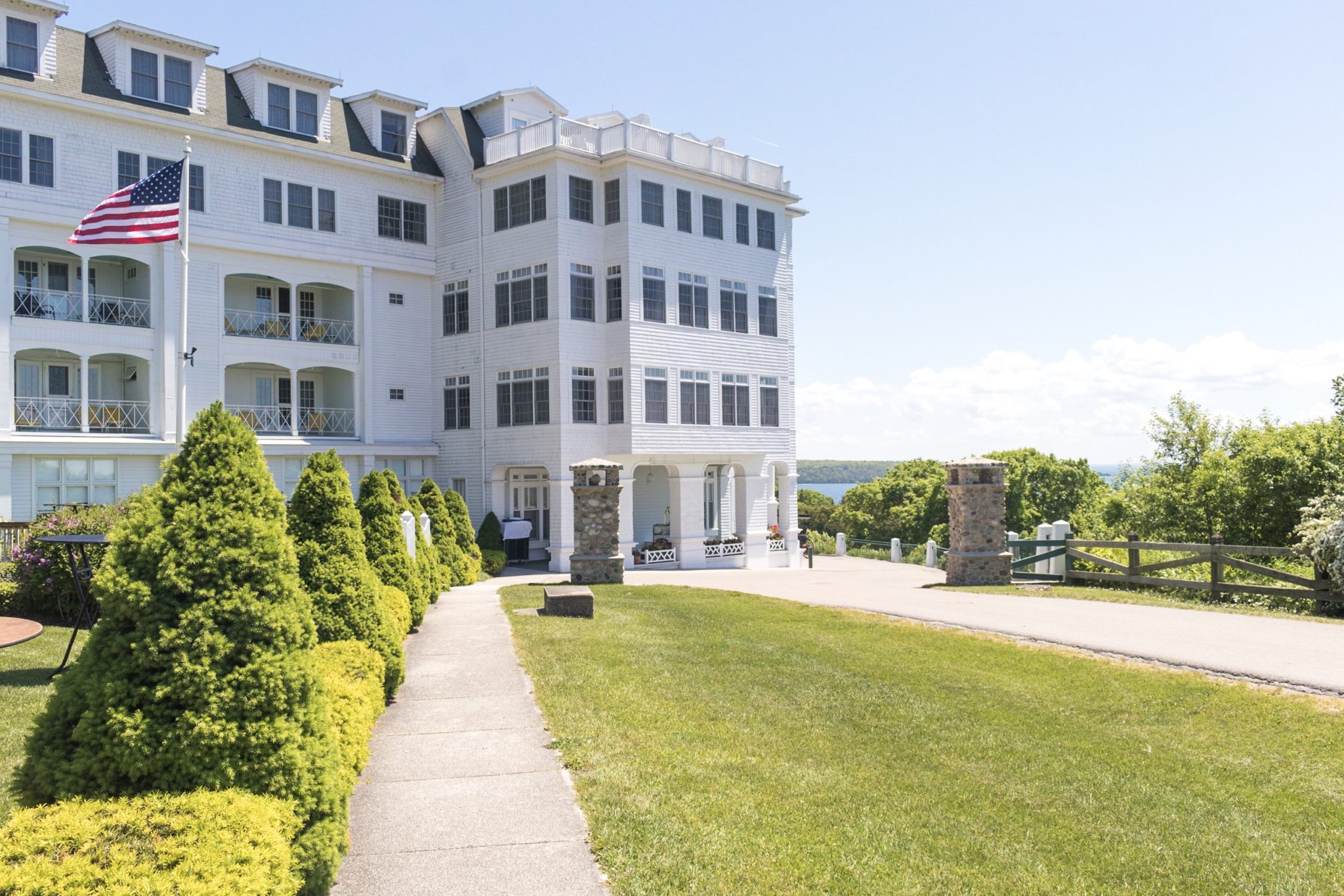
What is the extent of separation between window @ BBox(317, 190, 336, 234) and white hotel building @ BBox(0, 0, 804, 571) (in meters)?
0.07

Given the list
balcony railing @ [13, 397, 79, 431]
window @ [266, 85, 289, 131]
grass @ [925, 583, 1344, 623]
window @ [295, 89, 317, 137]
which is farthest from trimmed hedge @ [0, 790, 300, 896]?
window @ [295, 89, 317, 137]

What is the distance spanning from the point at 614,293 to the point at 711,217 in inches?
189

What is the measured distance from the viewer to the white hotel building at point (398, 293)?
27250mm

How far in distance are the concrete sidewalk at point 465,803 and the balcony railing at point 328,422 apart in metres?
23.1

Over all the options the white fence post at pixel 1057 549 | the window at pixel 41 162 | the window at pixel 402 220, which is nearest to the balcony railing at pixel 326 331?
the window at pixel 402 220

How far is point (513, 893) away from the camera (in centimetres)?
575

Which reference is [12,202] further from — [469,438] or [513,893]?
[513,893]

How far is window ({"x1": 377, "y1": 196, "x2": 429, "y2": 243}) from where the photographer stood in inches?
1336

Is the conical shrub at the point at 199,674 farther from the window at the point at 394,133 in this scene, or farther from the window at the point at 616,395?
the window at the point at 394,133

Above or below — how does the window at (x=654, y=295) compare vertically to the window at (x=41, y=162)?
below

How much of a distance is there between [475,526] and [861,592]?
15045mm

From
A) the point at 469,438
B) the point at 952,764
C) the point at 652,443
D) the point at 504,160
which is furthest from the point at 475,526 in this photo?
the point at 952,764

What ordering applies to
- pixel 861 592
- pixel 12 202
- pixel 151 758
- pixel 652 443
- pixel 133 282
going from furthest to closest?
pixel 652 443 < pixel 133 282 < pixel 12 202 < pixel 861 592 < pixel 151 758

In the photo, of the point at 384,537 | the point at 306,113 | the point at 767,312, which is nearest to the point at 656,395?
the point at 767,312
